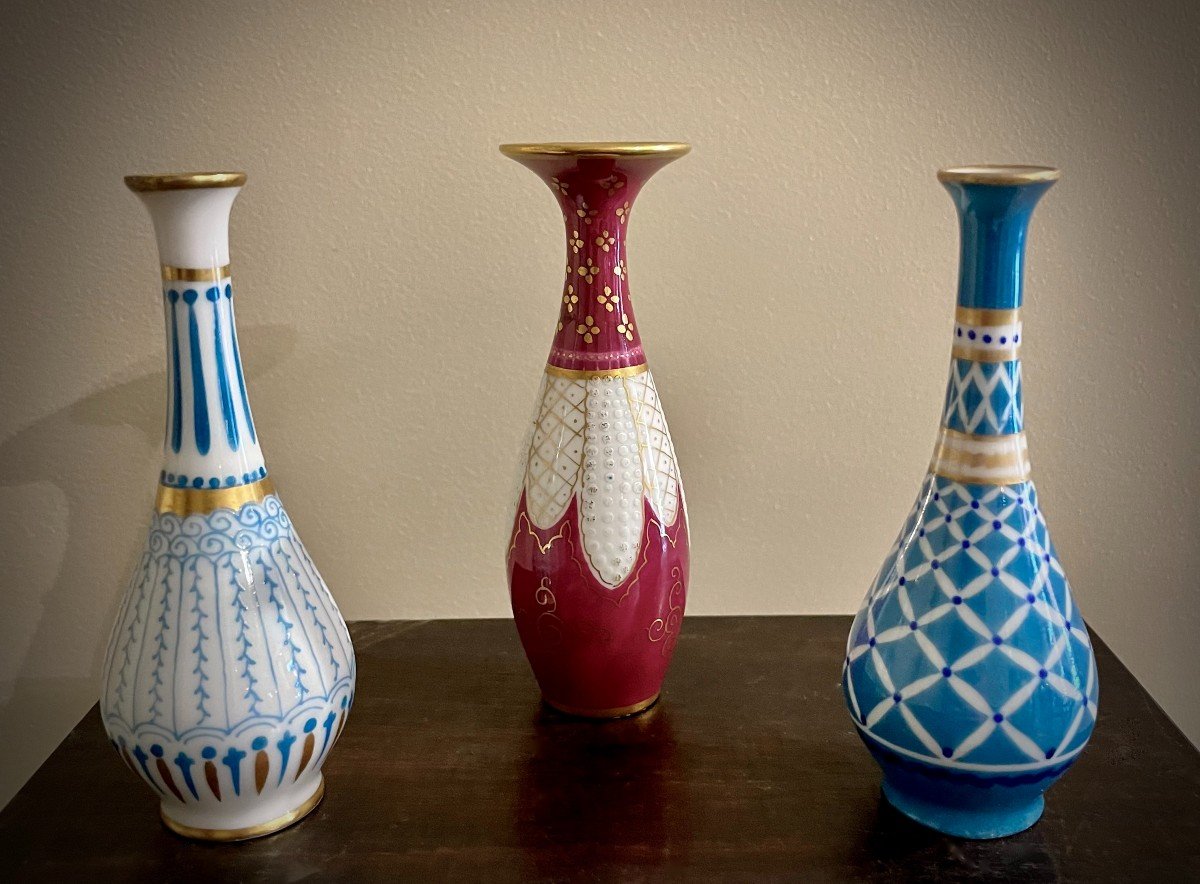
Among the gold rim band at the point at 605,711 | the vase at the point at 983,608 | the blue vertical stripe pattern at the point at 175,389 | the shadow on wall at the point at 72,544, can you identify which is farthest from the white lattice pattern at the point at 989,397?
the shadow on wall at the point at 72,544

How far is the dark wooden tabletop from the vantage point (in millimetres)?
564

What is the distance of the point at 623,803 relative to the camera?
62 cm

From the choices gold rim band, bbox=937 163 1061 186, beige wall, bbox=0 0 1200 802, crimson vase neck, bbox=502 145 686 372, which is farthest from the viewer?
beige wall, bbox=0 0 1200 802

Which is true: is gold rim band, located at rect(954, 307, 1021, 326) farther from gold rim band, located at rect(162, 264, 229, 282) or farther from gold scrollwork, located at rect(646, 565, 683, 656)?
gold rim band, located at rect(162, 264, 229, 282)

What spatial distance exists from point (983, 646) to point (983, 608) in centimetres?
2

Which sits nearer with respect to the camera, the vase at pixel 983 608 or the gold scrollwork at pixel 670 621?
the vase at pixel 983 608

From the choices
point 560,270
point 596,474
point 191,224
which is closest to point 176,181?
point 191,224

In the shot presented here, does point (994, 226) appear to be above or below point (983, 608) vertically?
above

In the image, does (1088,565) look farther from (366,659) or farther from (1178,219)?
(366,659)

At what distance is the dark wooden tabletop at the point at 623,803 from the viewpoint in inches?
22.2

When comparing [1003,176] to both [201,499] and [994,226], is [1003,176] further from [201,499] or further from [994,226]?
[201,499]

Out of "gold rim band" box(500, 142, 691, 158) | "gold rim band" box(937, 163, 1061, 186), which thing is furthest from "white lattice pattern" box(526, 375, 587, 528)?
"gold rim band" box(937, 163, 1061, 186)

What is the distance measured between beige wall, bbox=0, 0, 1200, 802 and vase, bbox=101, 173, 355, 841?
0.30 metres

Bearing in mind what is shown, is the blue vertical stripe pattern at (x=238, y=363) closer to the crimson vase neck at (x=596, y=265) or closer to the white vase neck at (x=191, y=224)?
the white vase neck at (x=191, y=224)
